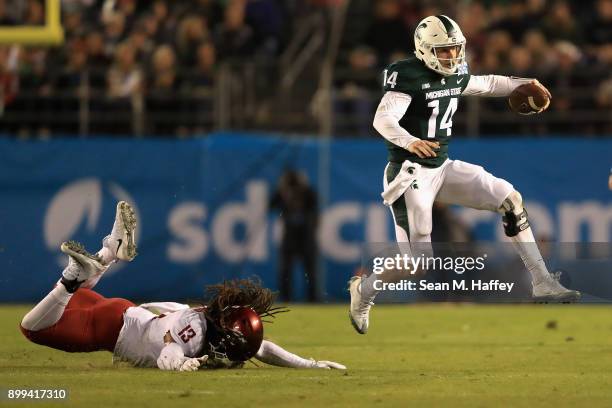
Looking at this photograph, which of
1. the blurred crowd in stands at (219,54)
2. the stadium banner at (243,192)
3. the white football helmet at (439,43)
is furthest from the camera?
the blurred crowd in stands at (219,54)

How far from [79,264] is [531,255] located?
3280 mm

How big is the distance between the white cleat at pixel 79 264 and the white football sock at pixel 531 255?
3099 mm

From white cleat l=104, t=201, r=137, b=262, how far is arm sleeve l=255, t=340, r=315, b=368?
1.06 m

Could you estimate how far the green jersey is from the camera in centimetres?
968

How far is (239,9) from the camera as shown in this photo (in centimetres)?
1680

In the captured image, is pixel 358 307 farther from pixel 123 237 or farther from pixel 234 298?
pixel 123 237

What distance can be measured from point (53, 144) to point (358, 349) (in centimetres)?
610

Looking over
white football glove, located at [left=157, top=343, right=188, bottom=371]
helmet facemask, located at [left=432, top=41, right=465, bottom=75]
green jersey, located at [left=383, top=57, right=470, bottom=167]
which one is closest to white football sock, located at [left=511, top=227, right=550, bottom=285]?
green jersey, located at [left=383, top=57, right=470, bottom=167]

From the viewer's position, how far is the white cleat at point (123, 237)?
28.6 ft

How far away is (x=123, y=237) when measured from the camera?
876 cm

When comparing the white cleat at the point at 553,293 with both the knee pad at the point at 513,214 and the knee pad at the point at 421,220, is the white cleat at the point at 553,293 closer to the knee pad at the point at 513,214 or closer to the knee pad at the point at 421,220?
the knee pad at the point at 513,214

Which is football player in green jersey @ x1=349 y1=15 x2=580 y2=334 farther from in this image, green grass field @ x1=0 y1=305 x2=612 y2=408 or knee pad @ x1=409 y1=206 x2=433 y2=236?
green grass field @ x1=0 y1=305 x2=612 y2=408

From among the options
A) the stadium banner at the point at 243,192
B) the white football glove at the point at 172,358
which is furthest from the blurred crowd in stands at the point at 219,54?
the white football glove at the point at 172,358

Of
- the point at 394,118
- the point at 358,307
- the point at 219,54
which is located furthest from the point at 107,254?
the point at 219,54
